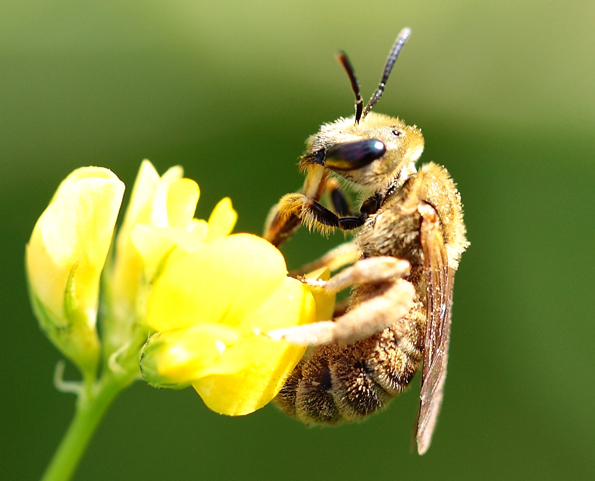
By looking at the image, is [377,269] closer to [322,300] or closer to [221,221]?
[322,300]

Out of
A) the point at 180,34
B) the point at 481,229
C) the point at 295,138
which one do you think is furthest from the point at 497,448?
the point at 180,34

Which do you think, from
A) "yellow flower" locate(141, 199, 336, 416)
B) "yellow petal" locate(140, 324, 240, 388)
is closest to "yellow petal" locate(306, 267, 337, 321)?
"yellow flower" locate(141, 199, 336, 416)

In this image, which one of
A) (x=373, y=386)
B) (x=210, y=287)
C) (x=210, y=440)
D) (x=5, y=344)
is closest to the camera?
(x=210, y=287)

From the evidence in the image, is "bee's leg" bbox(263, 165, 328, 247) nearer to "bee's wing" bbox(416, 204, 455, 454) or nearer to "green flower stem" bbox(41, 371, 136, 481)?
"bee's wing" bbox(416, 204, 455, 454)

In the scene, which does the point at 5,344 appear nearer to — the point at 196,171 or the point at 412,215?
the point at 196,171

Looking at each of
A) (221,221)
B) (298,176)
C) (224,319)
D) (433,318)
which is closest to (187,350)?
(224,319)

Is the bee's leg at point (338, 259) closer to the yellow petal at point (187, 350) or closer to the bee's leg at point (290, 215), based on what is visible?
the bee's leg at point (290, 215)
